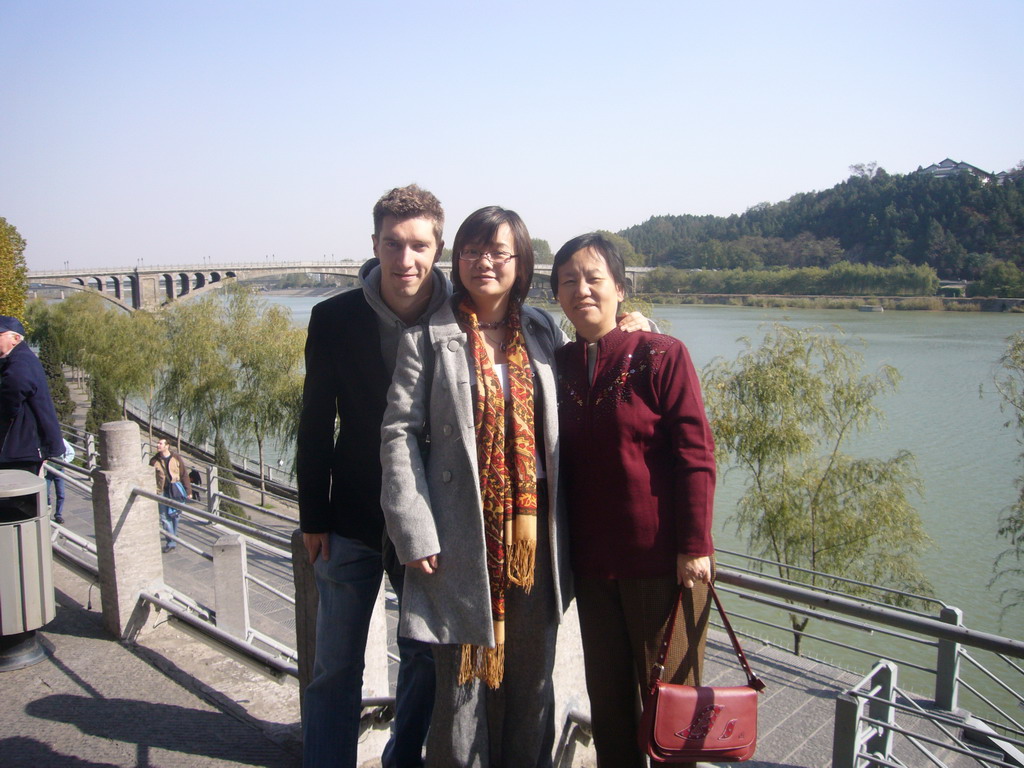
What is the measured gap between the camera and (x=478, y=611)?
1.69 metres

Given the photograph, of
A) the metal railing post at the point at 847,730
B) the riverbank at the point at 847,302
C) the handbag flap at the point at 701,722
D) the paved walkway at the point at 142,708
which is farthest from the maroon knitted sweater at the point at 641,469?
the riverbank at the point at 847,302

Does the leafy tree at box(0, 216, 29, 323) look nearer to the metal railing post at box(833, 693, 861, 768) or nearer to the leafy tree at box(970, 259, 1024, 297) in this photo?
the metal railing post at box(833, 693, 861, 768)

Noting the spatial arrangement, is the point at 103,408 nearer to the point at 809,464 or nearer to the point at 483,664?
the point at 809,464

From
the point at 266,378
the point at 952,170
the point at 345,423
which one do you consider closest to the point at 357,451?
the point at 345,423

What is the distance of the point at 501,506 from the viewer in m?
1.71

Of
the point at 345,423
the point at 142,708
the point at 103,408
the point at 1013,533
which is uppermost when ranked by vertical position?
the point at 345,423

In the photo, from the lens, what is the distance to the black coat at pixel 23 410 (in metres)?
4.11

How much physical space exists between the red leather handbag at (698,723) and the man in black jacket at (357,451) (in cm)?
60

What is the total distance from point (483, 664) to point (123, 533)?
2405 mm

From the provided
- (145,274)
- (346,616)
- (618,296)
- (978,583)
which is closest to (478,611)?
(346,616)

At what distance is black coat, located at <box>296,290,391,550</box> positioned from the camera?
6.40 ft

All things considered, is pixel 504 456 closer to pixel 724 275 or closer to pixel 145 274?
pixel 145 274

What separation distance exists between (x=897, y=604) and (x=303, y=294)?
6752 centimetres

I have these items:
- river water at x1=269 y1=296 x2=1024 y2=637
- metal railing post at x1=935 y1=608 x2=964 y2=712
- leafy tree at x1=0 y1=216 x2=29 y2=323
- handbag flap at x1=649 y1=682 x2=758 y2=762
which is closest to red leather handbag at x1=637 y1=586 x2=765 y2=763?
handbag flap at x1=649 y1=682 x2=758 y2=762
